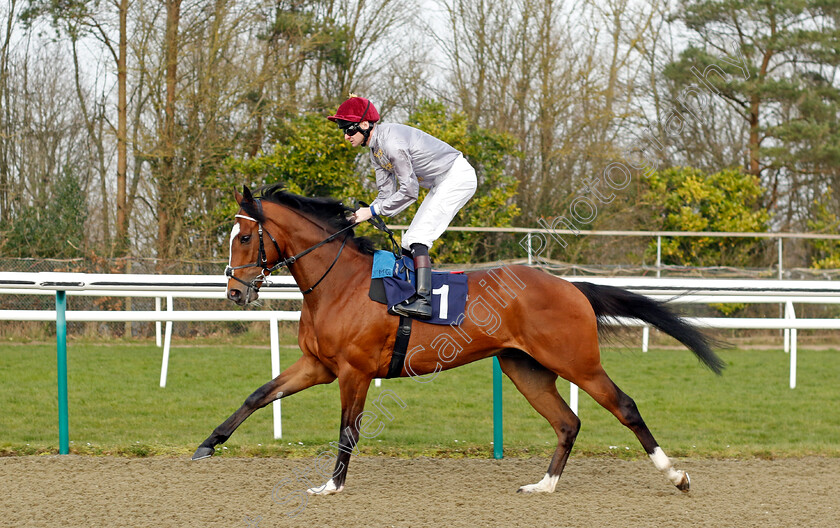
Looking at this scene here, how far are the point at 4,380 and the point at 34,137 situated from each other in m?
8.85

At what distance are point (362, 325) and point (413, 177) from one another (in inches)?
31.2

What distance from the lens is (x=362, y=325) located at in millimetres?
4000

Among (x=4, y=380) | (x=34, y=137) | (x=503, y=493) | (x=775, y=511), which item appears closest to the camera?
(x=775, y=511)

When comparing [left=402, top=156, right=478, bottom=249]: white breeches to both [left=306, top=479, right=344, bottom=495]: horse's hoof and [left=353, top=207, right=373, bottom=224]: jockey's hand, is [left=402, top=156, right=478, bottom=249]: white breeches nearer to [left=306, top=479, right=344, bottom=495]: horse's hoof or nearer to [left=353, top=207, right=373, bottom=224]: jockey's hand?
[left=353, top=207, right=373, bottom=224]: jockey's hand

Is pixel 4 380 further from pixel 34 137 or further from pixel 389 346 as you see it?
pixel 34 137

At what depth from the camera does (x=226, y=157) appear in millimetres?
14273

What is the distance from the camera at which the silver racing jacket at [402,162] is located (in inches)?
160

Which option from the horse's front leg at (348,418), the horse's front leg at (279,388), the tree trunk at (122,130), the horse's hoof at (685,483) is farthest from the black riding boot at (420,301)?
the tree trunk at (122,130)

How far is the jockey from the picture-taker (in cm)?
406

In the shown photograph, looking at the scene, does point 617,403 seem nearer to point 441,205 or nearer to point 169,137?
point 441,205

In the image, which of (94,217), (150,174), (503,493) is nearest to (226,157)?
(150,174)

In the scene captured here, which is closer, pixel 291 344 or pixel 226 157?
pixel 291 344
